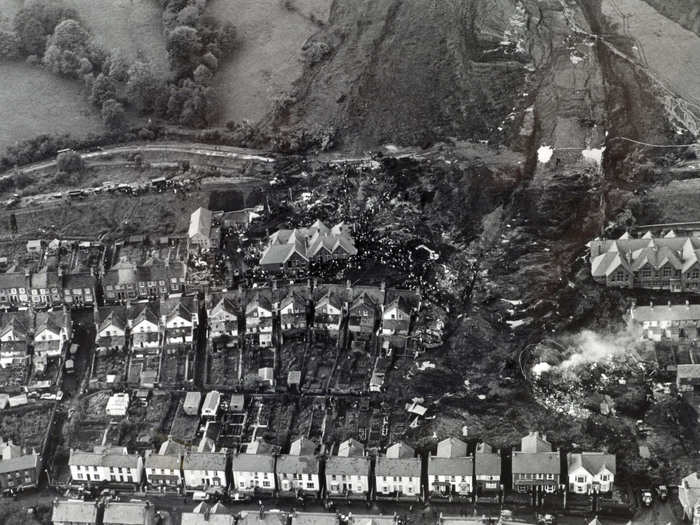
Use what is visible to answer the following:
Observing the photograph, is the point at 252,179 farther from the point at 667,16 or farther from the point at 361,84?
the point at 667,16

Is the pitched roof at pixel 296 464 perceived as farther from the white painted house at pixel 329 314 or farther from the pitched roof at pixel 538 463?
the white painted house at pixel 329 314

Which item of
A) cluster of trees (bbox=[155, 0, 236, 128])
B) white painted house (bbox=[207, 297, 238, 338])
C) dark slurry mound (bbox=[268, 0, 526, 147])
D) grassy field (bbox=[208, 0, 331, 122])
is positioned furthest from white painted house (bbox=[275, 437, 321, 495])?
cluster of trees (bbox=[155, 0, 236, 128])

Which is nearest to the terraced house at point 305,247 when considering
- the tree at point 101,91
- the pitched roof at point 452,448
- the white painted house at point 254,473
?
the white painted house at point 254,473

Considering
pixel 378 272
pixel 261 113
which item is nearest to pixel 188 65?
pixel 261 113

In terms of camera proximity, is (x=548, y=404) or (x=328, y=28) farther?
(x=328, y=28)

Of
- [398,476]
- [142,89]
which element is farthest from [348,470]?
[142,89]
